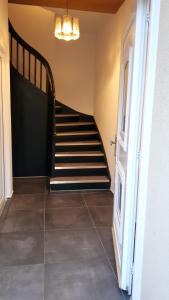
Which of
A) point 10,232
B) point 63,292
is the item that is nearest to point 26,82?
point 10,232

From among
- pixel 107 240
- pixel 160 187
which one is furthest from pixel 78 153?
pixel 160 187

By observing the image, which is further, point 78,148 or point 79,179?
point 78,148

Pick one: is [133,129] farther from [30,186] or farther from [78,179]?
[30,186]

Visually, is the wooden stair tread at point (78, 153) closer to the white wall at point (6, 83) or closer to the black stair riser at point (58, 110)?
the white wall at point (6, 83)

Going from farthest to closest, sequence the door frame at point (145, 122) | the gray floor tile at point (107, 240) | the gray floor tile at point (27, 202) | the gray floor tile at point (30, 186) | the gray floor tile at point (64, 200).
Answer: the gray floor tile at point (30, 186)
the gray floor tile at point (64, 200)
the gray floor tile at point (27, 202)
the gray floor tile at point (107, 240)
the door frame at point (145, 122)

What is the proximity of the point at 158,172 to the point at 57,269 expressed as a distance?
5.04 feet

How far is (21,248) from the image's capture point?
267 cm

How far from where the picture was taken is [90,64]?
20.3ft

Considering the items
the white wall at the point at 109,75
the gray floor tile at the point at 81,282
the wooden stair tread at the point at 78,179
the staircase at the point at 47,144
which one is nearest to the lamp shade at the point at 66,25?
the white wall at the point at 109,75

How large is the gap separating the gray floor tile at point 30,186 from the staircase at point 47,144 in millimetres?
179

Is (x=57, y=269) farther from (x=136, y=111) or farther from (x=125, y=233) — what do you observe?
(x=136, y=111)

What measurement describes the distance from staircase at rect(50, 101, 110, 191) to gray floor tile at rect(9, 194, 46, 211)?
0.39m

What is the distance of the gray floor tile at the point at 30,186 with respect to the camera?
14.4 ft

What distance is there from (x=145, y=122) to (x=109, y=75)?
10.6ft
